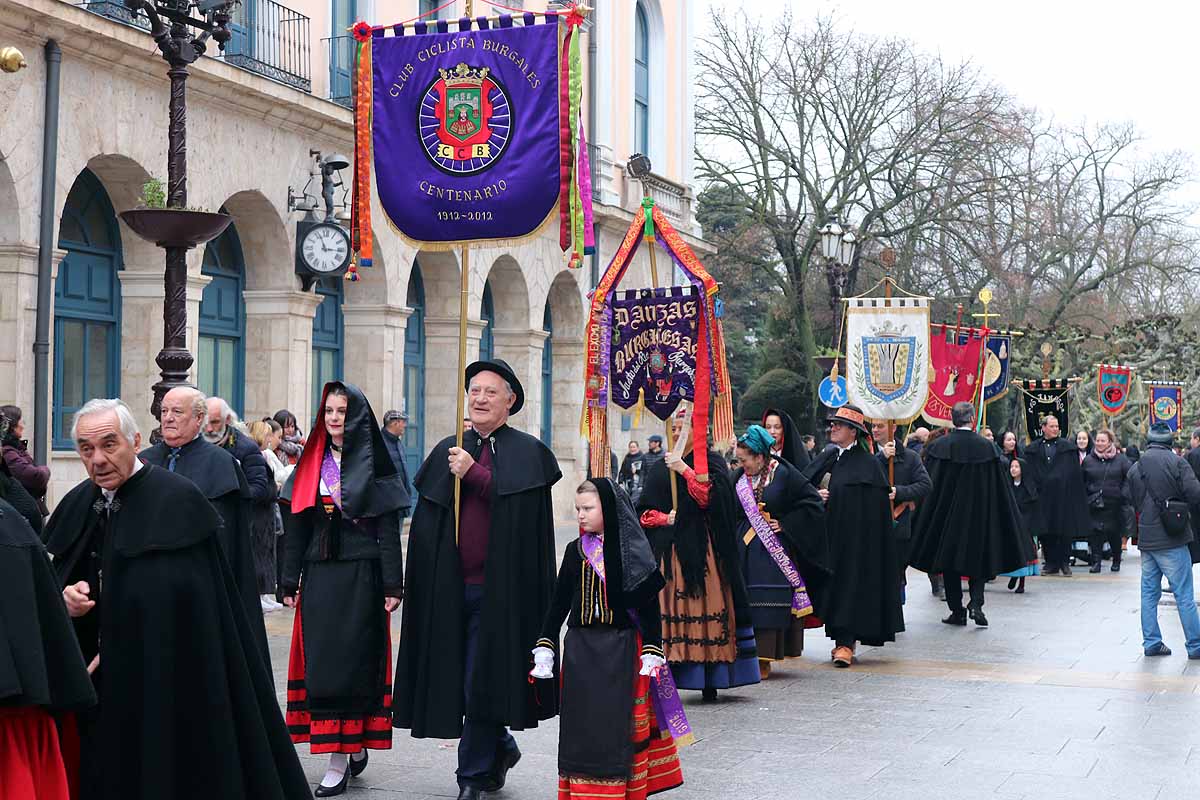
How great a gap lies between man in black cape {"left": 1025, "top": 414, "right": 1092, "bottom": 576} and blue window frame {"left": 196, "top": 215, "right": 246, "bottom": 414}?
9.99 meters

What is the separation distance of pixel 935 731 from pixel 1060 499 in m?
11.5

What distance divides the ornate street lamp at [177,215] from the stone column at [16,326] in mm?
4425

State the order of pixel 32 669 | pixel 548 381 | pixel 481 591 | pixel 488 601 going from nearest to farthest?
pixel 32 669 → pixel 488 601 → pixel 481 591 → pixel 548 381

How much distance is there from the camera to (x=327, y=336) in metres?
22.1

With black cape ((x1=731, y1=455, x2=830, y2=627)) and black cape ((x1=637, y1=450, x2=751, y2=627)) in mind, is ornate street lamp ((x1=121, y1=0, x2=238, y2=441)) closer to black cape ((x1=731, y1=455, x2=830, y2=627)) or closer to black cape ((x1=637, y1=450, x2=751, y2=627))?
black cape ((x1=637, y1=450, x2=751, y2=627))

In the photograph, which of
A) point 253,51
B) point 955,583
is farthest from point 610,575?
point 253,51

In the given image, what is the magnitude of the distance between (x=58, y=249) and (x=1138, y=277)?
43.0m

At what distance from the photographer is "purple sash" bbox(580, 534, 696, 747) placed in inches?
272

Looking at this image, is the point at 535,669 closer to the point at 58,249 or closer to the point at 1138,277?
the point at 58,249

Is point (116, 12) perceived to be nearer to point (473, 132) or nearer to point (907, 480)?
point (907, 480)

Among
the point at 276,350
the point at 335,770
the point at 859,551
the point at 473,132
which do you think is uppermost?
the point at 473,132

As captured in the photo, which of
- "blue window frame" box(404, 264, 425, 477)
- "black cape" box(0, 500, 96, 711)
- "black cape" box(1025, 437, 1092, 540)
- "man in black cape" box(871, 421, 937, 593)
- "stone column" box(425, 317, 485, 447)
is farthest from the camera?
"stone column" box(425, 317, 485, 447)

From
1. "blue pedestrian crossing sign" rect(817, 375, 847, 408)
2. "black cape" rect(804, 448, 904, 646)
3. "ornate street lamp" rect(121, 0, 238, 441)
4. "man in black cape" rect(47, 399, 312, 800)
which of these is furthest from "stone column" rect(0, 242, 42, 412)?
"blue pedestrian crossing sign" rect(817, 375, 847, 408)

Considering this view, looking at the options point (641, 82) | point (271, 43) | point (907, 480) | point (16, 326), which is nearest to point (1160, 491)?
point (907, 480)
